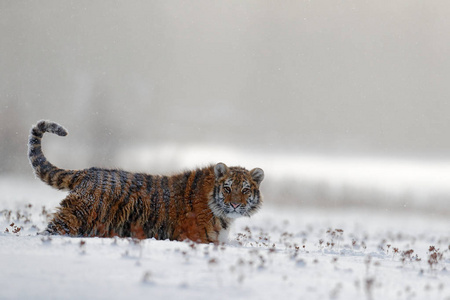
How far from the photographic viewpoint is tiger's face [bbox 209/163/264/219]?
1006 centimetres

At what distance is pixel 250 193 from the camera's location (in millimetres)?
10406

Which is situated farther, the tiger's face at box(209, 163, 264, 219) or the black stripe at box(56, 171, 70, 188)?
the tiger's face at box(209, 163, 264, 219)

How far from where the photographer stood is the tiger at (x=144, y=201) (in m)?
Answer: 9.41

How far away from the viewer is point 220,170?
1034 centimetres

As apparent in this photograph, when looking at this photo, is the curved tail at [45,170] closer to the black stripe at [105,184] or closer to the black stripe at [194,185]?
the black stripe at [105,184]

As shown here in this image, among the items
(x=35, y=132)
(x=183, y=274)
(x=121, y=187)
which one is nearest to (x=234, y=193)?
(x=121, y=187)

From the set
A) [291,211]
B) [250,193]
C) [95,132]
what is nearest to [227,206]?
[250,193]

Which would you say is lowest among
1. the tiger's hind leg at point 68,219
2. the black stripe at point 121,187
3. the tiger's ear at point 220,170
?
the tiger's hind leg at point 68,219

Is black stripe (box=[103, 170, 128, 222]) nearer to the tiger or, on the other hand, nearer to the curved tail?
the tiger

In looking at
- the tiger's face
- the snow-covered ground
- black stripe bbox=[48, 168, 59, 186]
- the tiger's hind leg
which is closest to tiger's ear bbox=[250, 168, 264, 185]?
the tiger's face

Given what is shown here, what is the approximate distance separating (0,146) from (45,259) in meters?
52.7

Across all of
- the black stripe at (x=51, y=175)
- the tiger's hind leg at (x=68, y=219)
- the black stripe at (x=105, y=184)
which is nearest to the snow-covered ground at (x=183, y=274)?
the tiger's hind leg at (x=68, y=219)

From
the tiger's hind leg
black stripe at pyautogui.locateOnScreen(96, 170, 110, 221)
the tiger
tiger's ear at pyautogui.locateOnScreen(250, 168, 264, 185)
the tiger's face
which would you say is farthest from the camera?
tiger's ear at pyautogui.locateOnScreen(250, 168, 264, 185)

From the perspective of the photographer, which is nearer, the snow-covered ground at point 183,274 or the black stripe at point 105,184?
the snow-covered ground at point 183,274
